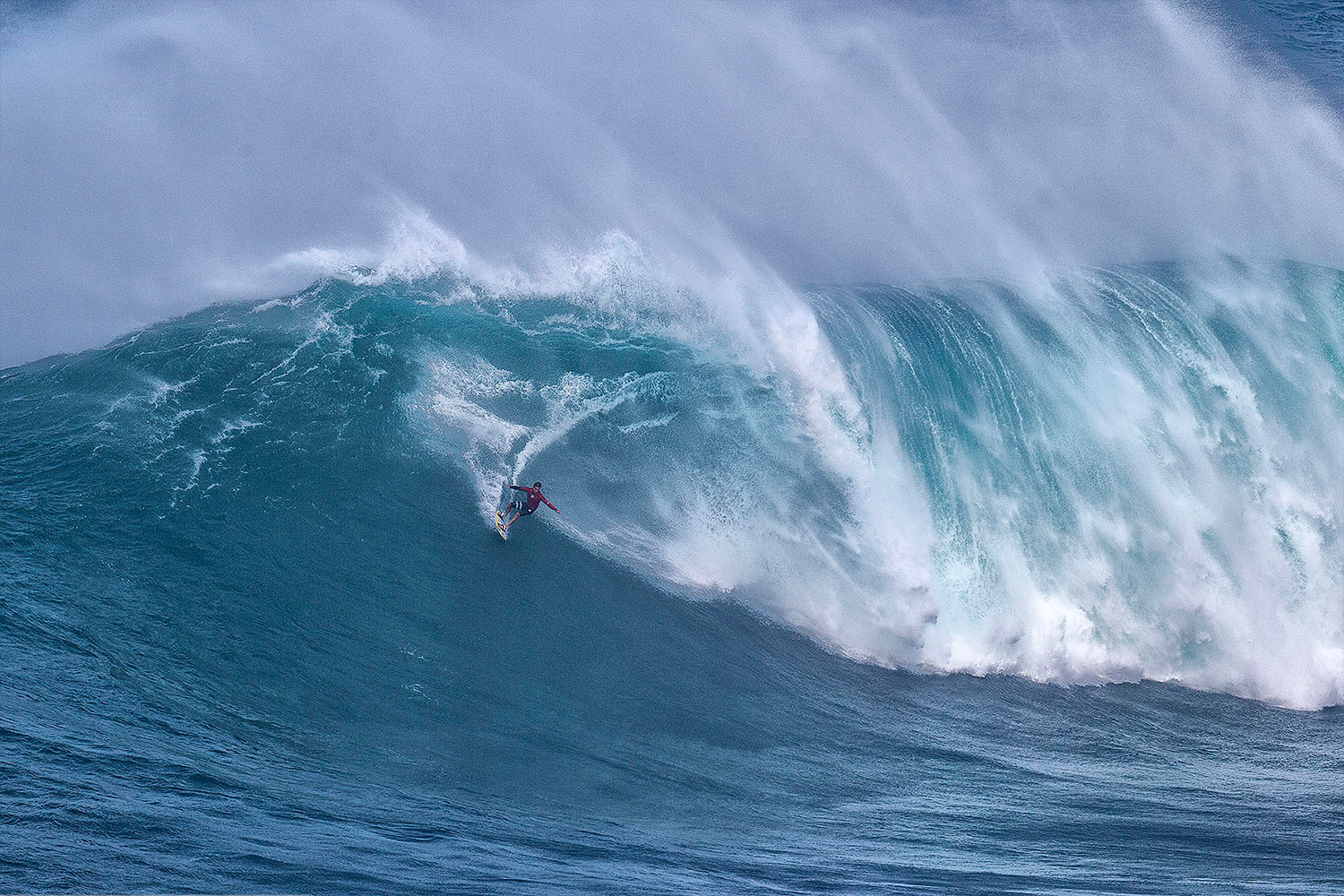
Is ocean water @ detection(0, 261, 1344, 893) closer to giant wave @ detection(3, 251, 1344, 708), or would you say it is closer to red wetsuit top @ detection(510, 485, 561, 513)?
giant wave @ detection(3, 251, 1344, 708)

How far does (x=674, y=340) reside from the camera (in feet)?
52.5

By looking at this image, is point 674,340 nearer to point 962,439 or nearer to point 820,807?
point 962,439

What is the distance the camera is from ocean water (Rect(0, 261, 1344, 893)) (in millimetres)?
9430

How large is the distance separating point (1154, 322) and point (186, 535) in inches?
571

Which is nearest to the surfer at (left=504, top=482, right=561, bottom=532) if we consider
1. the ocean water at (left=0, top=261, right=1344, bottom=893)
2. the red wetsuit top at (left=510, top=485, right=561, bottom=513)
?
the red wetsuit top at (left=510, top=485, right=561, bottom=513)

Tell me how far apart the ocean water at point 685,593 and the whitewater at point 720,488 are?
61 millimetres

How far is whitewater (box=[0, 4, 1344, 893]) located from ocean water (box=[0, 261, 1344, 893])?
0.06 m

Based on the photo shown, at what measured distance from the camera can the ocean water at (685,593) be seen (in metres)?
9.43

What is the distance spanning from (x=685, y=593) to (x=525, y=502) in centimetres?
238

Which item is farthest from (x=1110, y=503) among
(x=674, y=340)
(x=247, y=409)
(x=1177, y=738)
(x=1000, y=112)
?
(x=247, y=409)

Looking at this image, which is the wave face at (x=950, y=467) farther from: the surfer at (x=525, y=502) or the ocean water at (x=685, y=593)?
the surfer at (x=525, y=502)

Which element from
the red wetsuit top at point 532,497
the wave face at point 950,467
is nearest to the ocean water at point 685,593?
the wave face at point 950,467

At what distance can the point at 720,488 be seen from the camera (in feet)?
48.4

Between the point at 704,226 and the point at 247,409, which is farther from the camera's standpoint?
the point at 704,226
